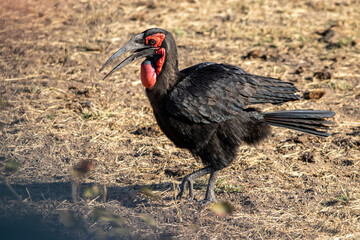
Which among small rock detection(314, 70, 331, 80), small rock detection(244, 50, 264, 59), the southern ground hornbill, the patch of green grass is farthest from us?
small rock detection(244, 50, 264, 59)

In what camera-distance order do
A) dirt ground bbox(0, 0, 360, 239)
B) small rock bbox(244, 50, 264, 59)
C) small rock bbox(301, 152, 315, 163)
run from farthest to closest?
small rock bbox(244, 50, 264, 59)
small rock bbox(301, 152, 315, 163)
dirt ground bbox(0, 0, 360, 239)

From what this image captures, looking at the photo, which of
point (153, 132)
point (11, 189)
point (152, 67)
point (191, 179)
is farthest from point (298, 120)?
point (11, 189)

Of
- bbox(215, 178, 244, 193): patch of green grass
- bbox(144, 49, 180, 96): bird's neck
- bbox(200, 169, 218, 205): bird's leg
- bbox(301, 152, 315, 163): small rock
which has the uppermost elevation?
bbox(144, 49, 180, 96): bird's neck

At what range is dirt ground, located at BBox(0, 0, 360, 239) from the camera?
3414 mm

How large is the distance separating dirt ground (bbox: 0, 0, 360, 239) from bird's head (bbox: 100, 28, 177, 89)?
923 millimetres

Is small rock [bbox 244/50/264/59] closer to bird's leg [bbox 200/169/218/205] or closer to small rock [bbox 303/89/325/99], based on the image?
small rock [bbox 303/89/325/99]

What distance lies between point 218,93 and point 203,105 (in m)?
0.17

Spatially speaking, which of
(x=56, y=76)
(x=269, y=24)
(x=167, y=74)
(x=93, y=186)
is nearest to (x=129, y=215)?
(x=93, y=186)

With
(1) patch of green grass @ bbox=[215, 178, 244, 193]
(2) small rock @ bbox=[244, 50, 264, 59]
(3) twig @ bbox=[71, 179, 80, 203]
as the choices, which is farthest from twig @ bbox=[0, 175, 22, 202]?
(2) small rock @ bbox=[244, 50, 264, 59]

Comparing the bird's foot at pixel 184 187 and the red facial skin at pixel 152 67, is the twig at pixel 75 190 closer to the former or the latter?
the bird's foot at pixel 184 187

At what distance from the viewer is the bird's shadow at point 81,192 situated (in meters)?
3.64

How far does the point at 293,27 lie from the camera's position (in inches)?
275

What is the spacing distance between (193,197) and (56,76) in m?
2.78

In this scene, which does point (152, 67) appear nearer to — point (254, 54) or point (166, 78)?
point (166, 78)
